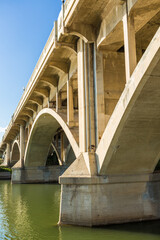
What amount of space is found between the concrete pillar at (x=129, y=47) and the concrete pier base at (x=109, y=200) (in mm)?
3984

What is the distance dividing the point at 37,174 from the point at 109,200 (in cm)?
2682

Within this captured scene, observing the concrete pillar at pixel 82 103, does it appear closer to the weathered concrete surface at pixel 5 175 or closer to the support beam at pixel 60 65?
the support beam at pixel 60 65

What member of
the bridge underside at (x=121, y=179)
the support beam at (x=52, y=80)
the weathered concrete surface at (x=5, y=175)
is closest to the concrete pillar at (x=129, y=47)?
the bridge underside at (x=121, y=179)

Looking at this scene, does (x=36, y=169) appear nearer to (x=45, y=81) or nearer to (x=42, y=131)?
(x=42, y=131)

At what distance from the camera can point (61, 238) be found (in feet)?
31.5

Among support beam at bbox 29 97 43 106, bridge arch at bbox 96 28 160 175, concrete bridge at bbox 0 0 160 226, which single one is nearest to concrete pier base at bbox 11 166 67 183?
support beam at bbox 29 97 43 106

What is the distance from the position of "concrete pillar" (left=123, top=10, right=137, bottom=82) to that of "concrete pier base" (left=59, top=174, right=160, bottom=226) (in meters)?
3.98

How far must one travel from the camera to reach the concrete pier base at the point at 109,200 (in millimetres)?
10445

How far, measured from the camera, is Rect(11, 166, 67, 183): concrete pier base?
3559 centimetres

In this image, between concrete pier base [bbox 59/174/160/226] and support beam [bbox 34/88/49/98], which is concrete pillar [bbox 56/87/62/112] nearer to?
support beam [bbox 34/88/49/98]

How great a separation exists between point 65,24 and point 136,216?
791 centimetres

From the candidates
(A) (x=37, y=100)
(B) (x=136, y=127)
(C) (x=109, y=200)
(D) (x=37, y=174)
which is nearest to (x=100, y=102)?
(B) (x=136, y=127)

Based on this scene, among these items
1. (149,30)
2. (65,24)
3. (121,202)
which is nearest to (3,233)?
(121,202)

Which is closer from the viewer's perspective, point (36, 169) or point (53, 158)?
point (36, 169)
